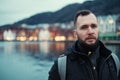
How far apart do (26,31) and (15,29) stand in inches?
22.8

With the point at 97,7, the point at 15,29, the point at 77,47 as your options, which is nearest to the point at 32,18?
the point at 15,29

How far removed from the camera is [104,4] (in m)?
5.98

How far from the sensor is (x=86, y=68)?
2.16ft

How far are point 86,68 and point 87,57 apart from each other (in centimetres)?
2

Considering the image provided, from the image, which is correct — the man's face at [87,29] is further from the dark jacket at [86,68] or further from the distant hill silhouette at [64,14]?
the distant hill silhouette at [64,14]

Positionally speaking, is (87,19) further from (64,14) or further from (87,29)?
(64,14)

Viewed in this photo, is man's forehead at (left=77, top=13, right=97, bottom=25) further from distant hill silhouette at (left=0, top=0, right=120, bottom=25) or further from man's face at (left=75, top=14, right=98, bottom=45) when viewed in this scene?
distant hill silhouette at (left=0, top=0, right=120, bottom=25)

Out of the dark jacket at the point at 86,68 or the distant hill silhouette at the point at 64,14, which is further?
the distant hill silhouette at the point at 64,14

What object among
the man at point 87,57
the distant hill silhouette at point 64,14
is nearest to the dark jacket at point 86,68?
the man at point 87,57

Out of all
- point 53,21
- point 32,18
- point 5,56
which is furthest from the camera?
point 5,56

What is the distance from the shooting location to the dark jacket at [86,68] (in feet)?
2.15

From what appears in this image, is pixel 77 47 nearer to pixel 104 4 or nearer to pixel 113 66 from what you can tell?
pixel 113 66

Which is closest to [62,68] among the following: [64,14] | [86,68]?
[86,68]

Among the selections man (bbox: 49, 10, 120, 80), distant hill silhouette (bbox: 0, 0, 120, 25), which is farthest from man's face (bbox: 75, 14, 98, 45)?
distant hill silhouette (bbox: 0, 0, 120, 25)
